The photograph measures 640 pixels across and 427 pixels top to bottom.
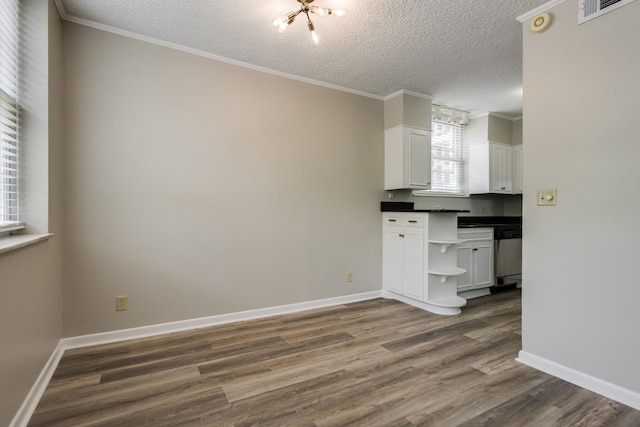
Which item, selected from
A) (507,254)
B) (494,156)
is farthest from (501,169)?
(507,254)

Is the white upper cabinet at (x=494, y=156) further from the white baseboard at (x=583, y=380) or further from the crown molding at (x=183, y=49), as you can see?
the white baseboard at (x=583, y=380)

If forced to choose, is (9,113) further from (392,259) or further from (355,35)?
(392,259)

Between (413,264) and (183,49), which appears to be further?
(413,264)

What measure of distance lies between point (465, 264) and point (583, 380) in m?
1.89

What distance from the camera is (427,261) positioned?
328 cm

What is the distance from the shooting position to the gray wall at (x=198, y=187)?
2.41m

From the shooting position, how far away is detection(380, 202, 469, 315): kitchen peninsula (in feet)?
10.8

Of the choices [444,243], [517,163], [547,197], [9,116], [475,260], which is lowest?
[475,260]

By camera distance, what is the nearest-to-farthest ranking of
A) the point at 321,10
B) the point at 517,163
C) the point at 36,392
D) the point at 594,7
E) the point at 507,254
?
the point at 36,392 → the point at 594,7 → the point at 321,10 → the point at 507,254 → the point at 517,163

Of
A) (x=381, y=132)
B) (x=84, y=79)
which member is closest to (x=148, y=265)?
(x=84, y=79)

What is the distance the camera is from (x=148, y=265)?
2.61 meters

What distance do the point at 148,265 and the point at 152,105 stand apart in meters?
1.36

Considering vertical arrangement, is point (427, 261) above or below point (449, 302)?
above

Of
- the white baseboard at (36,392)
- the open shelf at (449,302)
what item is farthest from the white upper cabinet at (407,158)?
the white baseboard at (36,392)
